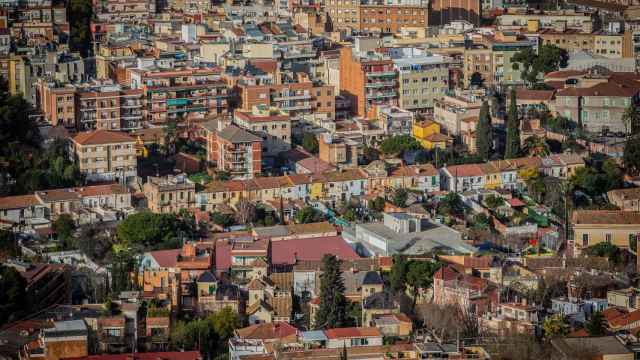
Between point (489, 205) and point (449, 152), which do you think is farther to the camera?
point (449, 152)

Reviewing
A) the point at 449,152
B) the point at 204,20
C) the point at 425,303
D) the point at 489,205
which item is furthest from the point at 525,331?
the point at 204,20

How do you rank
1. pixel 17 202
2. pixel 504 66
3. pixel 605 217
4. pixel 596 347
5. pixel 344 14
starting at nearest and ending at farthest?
pixel 596 347 < pixel 605 217 < pixel 17 202 < pixel 504 66 < pixel 344 14

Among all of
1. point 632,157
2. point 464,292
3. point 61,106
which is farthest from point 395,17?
point 464,292

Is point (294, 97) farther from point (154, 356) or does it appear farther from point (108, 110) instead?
point (154, 356)

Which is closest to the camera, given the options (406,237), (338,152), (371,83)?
(406,237)

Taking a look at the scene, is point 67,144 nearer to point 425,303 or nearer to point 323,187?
point 323,187

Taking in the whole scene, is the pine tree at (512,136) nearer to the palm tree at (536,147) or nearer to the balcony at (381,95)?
the palm tree at (536,147)

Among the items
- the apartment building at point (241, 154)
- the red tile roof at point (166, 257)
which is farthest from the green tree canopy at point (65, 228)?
the apartment building at point (241, 154)
